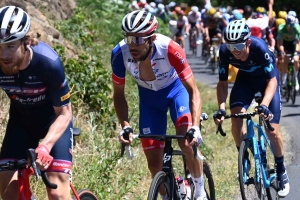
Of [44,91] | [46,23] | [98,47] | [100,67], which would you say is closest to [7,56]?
[44,91]

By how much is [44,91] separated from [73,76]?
5258 mm

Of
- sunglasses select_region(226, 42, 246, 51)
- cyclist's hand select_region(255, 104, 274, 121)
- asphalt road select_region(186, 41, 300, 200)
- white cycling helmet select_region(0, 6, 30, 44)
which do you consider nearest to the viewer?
white cycling helmet select_region(0, 6, 30, 44)

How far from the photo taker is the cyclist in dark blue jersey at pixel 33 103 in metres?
4.64

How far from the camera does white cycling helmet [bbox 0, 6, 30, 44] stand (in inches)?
180

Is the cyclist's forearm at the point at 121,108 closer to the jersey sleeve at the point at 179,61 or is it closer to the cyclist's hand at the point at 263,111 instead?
the jersey sleeve at the point at 179,61

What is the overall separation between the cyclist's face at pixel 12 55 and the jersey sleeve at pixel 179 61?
5.95ft

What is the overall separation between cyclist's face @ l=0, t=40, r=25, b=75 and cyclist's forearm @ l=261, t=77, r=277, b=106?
328 cm

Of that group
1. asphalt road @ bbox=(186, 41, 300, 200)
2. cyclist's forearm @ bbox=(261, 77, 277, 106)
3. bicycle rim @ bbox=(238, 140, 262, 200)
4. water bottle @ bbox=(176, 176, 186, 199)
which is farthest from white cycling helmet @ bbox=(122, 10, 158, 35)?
asphalt road @ bbox=(186, 41, 300, 200)

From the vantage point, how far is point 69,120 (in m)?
5.04

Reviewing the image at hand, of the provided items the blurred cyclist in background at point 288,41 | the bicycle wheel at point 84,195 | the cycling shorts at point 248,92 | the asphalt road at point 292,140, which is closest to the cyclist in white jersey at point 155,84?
the bicycle wheel at point 84,195

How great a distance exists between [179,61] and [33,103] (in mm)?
1549

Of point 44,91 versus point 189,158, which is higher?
point 44,91

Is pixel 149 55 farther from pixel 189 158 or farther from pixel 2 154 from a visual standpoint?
pixel 2 154

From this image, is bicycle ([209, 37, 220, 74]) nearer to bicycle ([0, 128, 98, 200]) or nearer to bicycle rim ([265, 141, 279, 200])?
bicycle rim ([265, 141, 279, 200])
